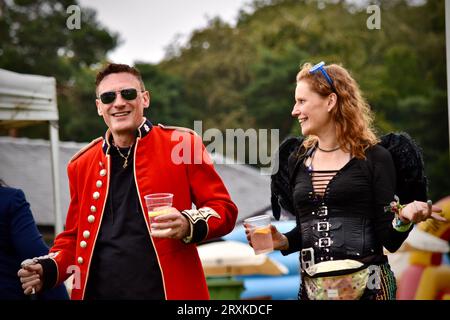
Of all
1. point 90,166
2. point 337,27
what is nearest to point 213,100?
point 337,27

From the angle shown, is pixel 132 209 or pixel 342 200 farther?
pixel 132 209

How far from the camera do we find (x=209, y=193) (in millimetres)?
2854

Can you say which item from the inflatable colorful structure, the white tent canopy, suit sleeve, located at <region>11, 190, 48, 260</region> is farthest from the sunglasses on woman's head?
the inflatable colorful structure

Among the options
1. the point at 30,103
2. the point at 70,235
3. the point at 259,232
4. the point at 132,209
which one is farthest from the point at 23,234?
the point at 30,103

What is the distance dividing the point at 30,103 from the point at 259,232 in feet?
6.09

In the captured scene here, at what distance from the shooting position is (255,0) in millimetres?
24484

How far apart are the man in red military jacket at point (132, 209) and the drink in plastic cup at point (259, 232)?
14 centimetres

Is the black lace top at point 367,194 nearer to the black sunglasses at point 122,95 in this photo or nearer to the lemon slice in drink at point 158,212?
the lemon slice in drink at point 158,212

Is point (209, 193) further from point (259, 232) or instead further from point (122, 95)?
point (122, 95)

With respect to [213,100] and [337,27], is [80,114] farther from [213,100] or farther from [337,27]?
[337,27]

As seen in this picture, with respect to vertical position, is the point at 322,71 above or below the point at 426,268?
above

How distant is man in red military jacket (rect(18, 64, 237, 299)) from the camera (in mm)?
2828

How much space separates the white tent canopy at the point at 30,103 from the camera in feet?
13.2

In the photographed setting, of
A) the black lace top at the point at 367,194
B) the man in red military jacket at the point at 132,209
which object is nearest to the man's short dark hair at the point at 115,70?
the man in red military jacket at the point at 132,209
